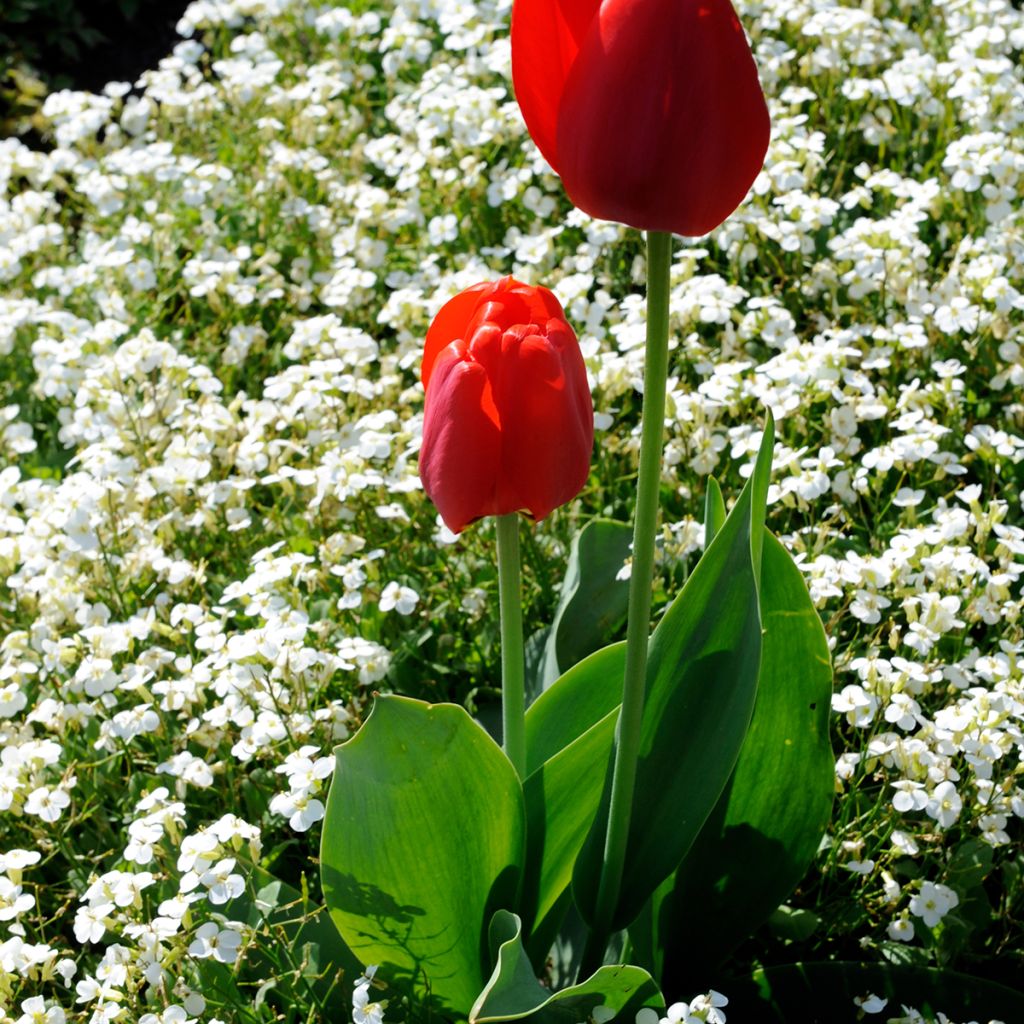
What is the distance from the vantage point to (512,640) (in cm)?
123

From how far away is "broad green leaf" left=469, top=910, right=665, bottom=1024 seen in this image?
1063 millimetres

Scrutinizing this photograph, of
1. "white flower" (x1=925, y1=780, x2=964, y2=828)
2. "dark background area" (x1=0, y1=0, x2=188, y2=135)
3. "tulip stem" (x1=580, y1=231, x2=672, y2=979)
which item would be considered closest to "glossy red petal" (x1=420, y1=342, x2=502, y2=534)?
"tulip stem" (x1=580, y1=231, x2=672, y2=979)

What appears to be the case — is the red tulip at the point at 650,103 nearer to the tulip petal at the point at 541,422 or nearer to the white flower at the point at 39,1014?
the tulip petal at the point at 541,422

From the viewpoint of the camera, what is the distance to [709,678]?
1.22 meters

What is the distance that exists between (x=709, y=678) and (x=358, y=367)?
1.21 metres

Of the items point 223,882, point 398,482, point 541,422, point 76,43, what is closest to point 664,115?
point 541,422

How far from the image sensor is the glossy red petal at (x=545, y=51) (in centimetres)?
93

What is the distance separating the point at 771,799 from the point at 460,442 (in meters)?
0.55

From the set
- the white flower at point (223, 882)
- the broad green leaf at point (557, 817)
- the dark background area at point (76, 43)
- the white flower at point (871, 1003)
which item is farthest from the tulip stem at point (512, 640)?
the dark background area at point (76, 43)

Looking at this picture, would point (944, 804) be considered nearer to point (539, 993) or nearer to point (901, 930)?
point (901, 930)

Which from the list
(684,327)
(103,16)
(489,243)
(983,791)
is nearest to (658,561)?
(684,327)

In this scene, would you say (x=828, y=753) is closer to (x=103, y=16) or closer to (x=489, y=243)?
(x=489, y=243)

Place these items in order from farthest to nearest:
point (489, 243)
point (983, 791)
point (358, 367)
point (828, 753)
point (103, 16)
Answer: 1. point (103, 16)
2. point (489, 243)
3. point (358, 367)
4. point (983, 791)
5. point (828, 753)

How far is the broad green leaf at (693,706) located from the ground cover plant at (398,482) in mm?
146
